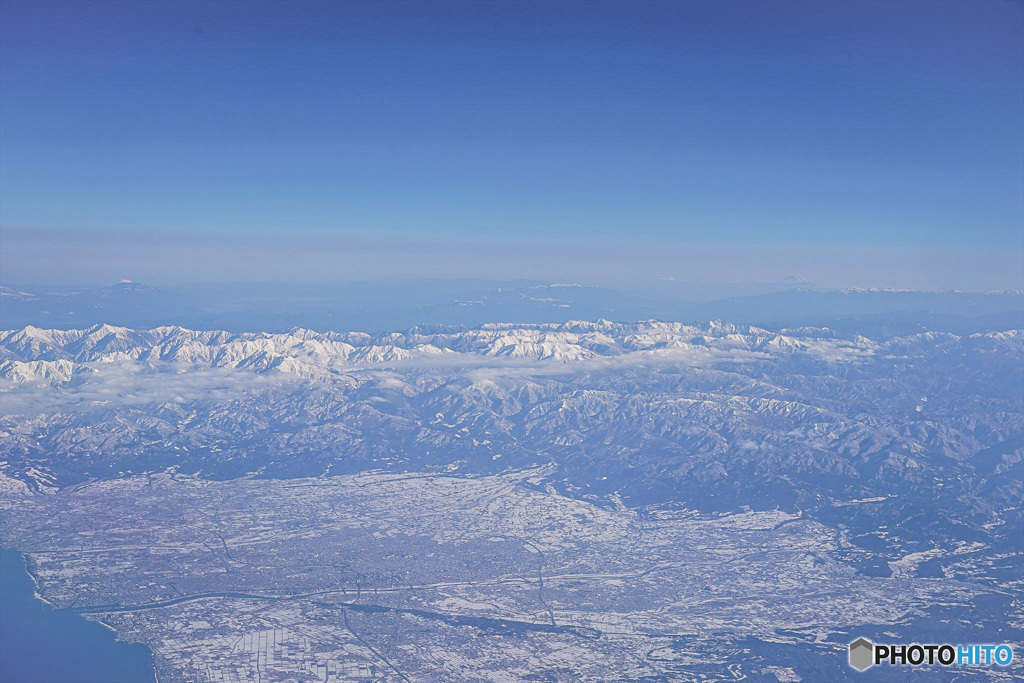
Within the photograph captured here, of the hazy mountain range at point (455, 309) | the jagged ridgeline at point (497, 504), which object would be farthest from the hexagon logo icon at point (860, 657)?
the hazy mountain range at point (455, 309)

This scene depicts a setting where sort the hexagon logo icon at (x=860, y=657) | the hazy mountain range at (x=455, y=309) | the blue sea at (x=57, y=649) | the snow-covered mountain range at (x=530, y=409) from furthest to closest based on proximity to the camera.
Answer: the hazy mountain range at (x=455, y=309), the snow-covered mountain range at (x=530, y=409), the blue sea at (x=57, y=649), the hexagon logo icon at (x=860, y=657)

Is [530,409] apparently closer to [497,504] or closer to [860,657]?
[497,504]

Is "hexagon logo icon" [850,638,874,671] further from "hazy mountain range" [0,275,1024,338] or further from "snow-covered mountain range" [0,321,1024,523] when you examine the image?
"hazy mountain range" [0,275,1024,338]

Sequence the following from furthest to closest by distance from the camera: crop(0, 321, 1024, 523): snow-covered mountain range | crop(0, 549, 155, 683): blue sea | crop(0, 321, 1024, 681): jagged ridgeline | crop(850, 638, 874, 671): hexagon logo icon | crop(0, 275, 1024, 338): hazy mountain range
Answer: crop(0, 275, 1024, 338): hazy mountain range
crop(0, 321, 1024, 523): snow-covered mountain range
crop(0, 321, 1024, 681): jagged ridgeline
crop(0, 549, 155, 683): blue sea
crop(850, 638, 874, 671): hexagon logo icon

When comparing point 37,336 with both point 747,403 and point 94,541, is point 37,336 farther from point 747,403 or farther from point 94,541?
point 747,403

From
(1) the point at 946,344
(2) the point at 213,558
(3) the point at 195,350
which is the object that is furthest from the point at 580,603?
(1) the point at 946,344

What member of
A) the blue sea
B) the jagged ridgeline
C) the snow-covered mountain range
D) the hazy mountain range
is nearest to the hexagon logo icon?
the jagged ridgeline

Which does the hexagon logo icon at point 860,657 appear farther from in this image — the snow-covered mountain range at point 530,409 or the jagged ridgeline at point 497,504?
the snow-covered mountain range at point 530,409

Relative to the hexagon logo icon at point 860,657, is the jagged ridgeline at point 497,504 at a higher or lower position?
lower
